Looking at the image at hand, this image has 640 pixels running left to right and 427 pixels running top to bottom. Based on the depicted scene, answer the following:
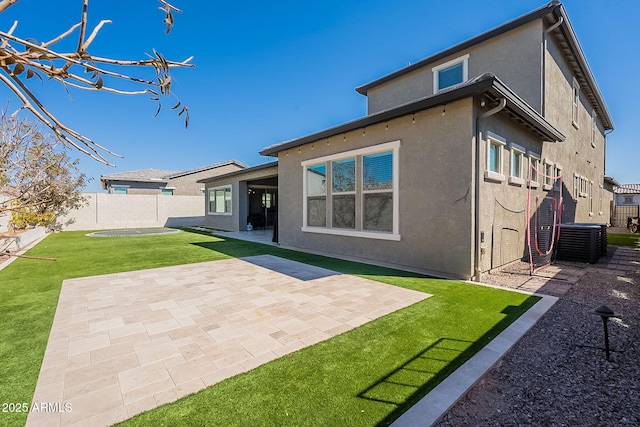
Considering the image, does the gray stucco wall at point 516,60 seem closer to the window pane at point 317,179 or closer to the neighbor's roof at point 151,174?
the window pane at point 317,179

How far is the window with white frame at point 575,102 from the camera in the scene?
10.8 metres

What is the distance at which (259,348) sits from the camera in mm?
2973

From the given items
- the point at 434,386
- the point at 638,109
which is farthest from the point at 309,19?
the point at 638,109

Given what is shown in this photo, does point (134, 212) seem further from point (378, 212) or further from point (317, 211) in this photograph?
point (378, 212)

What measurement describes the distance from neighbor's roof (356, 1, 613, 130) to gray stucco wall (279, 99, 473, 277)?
17.0ft

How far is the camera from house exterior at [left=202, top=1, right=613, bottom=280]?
5492 millimetres

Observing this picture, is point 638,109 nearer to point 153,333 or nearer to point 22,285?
point 153,333

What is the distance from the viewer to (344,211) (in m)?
7.89

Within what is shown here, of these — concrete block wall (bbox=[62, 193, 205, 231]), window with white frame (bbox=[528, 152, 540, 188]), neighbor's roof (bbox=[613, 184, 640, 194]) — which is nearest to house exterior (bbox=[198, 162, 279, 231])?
concrete block wall (bbox=[62, 193, 205, 231])

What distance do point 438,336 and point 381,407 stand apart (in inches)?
56.7

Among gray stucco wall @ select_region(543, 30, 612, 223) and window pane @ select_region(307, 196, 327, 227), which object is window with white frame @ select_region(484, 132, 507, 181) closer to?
gray stucco wall @ select_region(543, 30, 612, 223)

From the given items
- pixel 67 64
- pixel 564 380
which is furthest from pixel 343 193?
pixel 67 64

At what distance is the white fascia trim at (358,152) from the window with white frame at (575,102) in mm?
8921

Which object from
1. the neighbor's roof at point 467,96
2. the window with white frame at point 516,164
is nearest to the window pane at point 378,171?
the neighbor's roof at point 467,96
